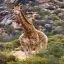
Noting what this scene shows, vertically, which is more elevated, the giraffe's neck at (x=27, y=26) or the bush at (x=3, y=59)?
the giraffe's neck at (x=27, y=26)

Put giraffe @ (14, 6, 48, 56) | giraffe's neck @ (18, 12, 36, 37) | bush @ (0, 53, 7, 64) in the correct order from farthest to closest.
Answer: giraffe @ (14, 6, 48, 56), giraffe's neck @ (18, 12, 36, 37), bush @ (0, 53, 7, 64)

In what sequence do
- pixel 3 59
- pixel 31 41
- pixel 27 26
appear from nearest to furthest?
pixel 3 59 < pixel 27 26 < pixel 31 41

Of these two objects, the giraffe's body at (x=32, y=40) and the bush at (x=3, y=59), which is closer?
the bush at (x=3, y=59)

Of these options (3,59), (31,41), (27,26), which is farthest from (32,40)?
(3,59)

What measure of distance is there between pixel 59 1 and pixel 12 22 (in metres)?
20.9

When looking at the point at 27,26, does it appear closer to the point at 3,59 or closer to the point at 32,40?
the point at 32,40

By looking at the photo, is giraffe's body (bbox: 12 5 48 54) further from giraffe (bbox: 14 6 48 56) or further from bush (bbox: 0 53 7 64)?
bush (bbox: 0 53 7 64)

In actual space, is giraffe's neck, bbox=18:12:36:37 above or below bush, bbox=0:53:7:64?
above

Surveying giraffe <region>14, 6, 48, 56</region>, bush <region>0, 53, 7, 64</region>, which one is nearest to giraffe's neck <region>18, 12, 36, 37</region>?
giraffe <region>14, 6, 48, 56</region>

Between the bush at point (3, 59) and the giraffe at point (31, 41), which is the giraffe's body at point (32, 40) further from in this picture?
the bush at point (3, 59)

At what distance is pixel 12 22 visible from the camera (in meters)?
65.2

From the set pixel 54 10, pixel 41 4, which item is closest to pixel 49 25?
pixel 54 10

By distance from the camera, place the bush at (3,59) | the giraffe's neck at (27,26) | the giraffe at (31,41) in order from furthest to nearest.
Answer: the giraffe at (31,41), the giraffe's neck at (27,26), the bush at (3,59)

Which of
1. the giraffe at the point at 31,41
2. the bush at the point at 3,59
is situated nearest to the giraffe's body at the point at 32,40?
the giraffe at the point at 31,41
